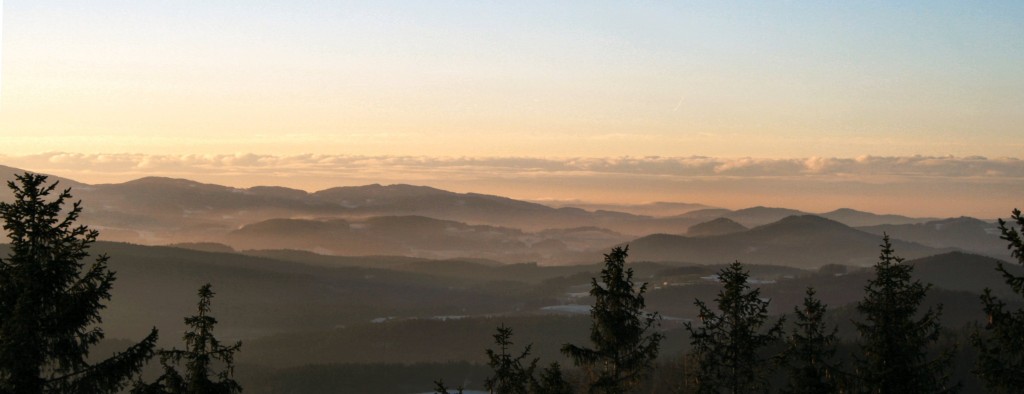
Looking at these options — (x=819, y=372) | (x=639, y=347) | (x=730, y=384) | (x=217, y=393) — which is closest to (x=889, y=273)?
(x=819, y=372)

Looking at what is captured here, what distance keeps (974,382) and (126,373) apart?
5315 inches

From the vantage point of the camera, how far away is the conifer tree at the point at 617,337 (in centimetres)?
3522

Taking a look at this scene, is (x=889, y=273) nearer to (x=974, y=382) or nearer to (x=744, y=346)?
(x=744, y=346)

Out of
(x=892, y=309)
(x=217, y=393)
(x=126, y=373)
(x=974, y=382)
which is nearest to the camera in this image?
(x=126, y=373)

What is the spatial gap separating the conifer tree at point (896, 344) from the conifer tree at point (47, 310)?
2335 cm

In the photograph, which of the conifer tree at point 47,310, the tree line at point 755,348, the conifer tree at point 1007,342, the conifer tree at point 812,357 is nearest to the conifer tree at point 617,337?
the tree line at point 755,348

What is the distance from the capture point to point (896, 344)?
33.9 meters

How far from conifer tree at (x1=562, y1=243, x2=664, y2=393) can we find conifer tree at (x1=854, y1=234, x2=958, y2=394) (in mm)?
7210

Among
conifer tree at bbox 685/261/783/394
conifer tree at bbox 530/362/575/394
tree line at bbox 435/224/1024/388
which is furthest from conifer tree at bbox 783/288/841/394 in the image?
conifer tree at bbox 530/362/575/394

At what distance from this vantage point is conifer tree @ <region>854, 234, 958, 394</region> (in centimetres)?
3338

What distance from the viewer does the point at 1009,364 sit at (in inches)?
1106

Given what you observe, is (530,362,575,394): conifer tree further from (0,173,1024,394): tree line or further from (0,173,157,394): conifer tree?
(0,173,157,394): conifer tree

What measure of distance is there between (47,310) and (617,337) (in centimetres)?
1843

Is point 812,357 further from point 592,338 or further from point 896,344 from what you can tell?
point 592,338
